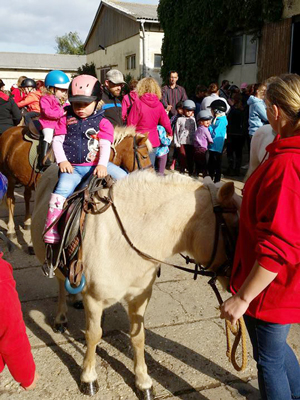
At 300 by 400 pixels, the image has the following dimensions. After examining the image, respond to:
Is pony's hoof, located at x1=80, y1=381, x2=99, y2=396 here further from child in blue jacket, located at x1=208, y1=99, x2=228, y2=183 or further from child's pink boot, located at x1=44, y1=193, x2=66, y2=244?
child in blue jacket, located at x1=208, y1=99, x2=228, y2=183

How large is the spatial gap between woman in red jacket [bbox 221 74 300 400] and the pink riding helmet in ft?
4.72

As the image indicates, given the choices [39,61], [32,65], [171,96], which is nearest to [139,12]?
[171,96]

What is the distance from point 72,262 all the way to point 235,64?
42.7ft

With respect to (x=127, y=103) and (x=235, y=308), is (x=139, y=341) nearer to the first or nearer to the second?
(x=235, y=308)

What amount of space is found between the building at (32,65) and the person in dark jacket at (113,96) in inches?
1486

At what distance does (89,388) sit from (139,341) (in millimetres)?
495

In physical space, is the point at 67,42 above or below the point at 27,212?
above

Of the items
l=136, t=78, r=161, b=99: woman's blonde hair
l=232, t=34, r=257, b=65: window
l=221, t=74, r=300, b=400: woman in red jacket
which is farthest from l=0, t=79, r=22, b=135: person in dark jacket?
l=232, t=34, r=257, b=65: window

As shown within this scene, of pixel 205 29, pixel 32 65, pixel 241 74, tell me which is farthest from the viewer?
pixel 32 65

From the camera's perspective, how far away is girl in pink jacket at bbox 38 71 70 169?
4.63m

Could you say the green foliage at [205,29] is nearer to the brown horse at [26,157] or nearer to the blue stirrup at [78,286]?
the brown horse at [26,157]

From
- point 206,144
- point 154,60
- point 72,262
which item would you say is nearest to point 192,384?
point 72,262

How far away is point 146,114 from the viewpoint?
6262 millimetres

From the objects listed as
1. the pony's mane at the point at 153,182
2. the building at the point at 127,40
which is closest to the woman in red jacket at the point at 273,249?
the pony's mane at the point at 153,182
